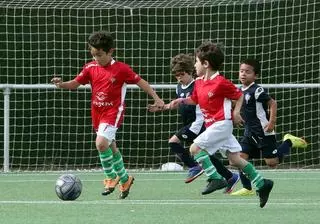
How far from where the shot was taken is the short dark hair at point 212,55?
35.7ft

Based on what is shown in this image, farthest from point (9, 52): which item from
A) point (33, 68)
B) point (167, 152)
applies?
point (167, 152)

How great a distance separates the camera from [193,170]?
523 inches

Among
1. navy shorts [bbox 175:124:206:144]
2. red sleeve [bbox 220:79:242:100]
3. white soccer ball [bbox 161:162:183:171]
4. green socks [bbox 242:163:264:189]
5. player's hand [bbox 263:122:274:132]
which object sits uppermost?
red sleeve [bbox 220:79:242:100]

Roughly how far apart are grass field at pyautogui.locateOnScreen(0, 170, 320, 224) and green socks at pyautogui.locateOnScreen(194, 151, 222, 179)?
0.22 m

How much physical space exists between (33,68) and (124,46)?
55.9 inches

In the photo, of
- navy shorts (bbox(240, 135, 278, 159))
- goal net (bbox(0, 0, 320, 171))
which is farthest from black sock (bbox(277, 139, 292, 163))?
goal net (bbox(0, 0, 320, 171))

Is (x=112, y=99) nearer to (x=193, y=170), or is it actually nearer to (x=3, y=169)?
(x=193, y=170)

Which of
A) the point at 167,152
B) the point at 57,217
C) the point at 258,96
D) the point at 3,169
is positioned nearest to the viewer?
the point at 57,217

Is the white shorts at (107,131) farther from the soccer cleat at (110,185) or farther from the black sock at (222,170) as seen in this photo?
the black sock at (222,170)

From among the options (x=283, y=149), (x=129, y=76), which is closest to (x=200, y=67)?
(x=129, y=76)

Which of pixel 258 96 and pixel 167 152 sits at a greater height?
pixel 258 96

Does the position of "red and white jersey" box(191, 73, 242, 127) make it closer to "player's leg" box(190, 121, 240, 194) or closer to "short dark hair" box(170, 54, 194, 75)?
"player's leg" box(190, 121, 240, 194)

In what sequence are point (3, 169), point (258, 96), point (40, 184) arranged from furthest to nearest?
1. point (3, 169)
2. point (40, 184)
3. point (258, 96)

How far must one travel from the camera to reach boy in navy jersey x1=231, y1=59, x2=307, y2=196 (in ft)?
40.1
